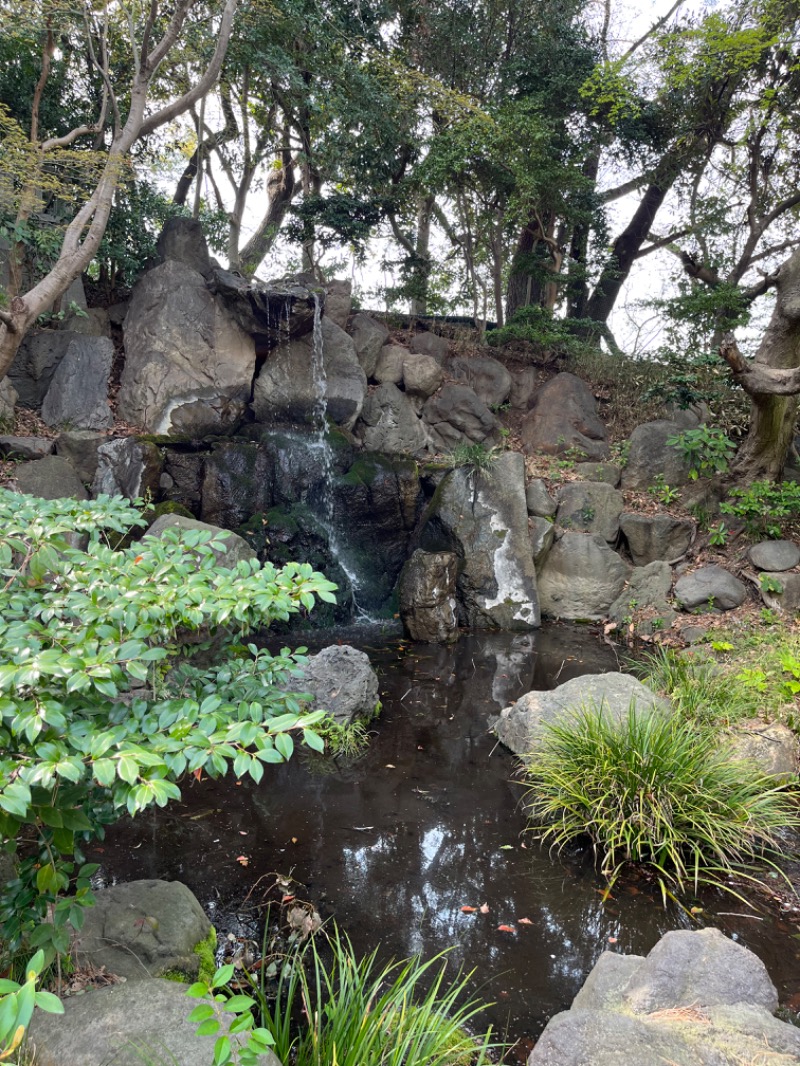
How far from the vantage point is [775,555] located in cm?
810

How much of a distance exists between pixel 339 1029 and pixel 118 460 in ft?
24.5

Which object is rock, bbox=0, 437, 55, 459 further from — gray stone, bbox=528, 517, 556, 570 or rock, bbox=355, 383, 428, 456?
gray stone, bbox=528, 517, 556, 570

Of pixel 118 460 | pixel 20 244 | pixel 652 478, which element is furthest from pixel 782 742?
Result: pixel 20 244

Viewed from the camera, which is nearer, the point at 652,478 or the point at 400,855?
the point at 400,855

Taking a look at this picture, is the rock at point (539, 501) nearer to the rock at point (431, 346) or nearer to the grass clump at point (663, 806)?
the rock at point (431, 346)

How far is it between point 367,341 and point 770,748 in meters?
8.98

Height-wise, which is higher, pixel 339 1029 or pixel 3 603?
pixel 3 603

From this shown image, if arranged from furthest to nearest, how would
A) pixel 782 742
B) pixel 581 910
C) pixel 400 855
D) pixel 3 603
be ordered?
pixel 782 742 < pixel 400 855 < pixel 581 910 < pixel 3 603

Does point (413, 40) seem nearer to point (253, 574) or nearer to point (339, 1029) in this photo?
point (253, 574)

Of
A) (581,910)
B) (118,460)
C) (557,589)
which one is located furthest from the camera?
(557,589)

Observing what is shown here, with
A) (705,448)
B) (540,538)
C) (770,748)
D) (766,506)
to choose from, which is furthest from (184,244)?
(770,748)

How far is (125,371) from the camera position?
9.52 meters

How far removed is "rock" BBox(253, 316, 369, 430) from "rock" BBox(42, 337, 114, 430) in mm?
2081

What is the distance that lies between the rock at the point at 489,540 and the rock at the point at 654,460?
2162mm
